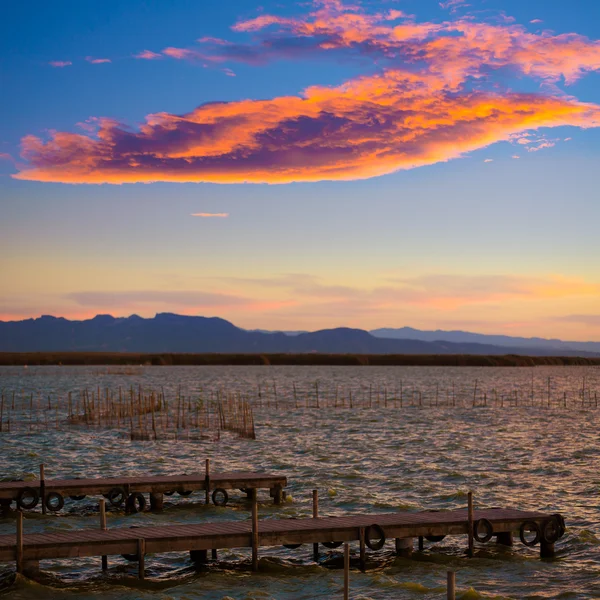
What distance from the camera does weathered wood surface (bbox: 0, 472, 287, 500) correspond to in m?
28.3

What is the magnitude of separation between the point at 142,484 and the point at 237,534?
886 centimetres

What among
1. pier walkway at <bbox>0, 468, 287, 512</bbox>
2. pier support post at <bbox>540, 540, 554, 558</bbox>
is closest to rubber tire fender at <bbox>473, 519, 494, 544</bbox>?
pier support post at <bbox>540, 540, 554, 558</bbox>

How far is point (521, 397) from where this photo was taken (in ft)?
339

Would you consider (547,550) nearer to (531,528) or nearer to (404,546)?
(531,528)

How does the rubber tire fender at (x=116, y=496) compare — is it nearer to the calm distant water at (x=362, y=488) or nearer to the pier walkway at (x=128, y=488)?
the pier walkway at (x=128, y=488)

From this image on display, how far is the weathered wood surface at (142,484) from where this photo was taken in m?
28.3

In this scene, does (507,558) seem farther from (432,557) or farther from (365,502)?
(365,502)

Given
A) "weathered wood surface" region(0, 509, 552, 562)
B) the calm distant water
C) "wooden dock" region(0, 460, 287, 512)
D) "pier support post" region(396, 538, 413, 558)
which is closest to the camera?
"weathered wood surface" region(0, 509, 552, 562)

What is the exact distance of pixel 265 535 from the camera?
68.8 feet

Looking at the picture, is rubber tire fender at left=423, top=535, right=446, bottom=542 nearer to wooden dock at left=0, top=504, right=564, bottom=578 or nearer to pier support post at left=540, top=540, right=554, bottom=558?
wooden dock at left=0, top=504, right=564, bottom=578

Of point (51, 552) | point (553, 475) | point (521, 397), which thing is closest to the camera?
point (51, 552)

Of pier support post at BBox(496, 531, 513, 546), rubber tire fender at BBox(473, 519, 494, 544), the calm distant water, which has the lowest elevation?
the calm distant water

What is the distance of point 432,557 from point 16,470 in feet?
70.9

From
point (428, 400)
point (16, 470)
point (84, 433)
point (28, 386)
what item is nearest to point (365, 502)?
point (16, 470)
